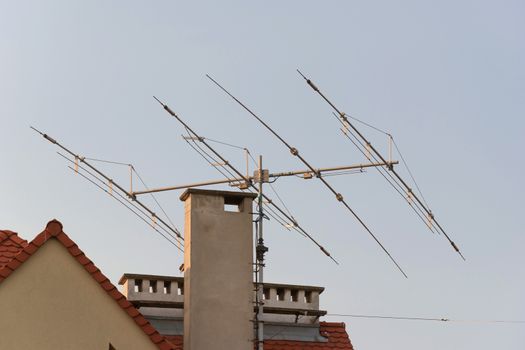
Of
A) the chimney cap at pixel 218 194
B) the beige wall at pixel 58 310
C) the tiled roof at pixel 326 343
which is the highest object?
the chimney cap at pixel 218 194

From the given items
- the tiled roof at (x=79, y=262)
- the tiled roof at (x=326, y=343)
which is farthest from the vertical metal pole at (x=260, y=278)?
the tiled roof at (x=79, y=262)

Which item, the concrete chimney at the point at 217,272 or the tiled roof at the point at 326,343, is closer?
the concrete chimney at the point at 217,272

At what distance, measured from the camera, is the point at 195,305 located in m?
35.1

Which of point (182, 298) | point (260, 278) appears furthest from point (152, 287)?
point (260, 278)

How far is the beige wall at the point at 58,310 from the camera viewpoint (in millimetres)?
30734

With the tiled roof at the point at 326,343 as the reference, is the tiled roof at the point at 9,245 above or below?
above

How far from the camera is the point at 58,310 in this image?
31.1 m

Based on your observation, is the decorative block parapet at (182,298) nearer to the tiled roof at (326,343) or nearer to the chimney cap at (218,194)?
the tiled roof at (326,343)

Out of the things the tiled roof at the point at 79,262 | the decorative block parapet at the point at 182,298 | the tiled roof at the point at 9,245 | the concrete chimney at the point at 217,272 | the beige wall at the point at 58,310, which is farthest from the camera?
the decorative block parapet at the point at 182,298

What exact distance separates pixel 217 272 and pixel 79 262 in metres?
4.95

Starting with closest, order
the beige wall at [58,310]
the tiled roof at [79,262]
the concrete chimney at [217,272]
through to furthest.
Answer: the beige wall at [58,310] → the tiled roof at [79,262] → the concrete chimney at [217,272]

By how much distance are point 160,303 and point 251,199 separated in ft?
10.8

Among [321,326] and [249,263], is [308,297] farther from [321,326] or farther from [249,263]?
[249,263]

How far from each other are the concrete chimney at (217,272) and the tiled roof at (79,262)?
9.60 feet
